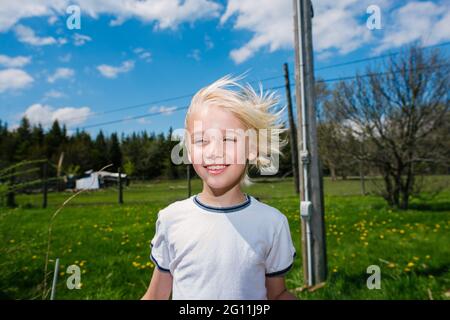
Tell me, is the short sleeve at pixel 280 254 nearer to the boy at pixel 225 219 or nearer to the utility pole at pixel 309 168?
the boy at pixel 225 219

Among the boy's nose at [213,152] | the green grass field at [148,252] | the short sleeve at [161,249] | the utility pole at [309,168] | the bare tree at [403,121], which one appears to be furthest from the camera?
the bare tree at [403,121]

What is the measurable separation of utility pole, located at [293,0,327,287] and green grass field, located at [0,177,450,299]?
9.5 inches

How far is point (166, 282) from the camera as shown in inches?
37.3

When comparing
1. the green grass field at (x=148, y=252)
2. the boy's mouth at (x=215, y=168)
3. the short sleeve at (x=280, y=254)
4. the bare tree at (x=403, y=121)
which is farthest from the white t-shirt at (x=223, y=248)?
the bare tree at (x=403, y=121)

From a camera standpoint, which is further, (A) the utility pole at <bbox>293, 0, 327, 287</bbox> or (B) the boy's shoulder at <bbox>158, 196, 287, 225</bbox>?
(A) the utility pole at <bbox>293, 0, 327, 287</bbox>

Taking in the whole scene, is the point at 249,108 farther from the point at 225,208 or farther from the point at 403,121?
the point at 403,121

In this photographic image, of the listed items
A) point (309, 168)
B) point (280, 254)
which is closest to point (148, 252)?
point (309, 168)

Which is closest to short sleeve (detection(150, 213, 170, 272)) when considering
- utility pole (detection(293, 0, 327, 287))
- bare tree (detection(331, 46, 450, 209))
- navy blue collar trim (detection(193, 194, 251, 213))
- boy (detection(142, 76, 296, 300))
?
boy (detection(142, 76, 296, 300))

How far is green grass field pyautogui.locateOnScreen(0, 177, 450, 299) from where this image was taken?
2.78m

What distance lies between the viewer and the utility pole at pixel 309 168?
2.90 metres

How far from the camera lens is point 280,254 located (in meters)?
0.91

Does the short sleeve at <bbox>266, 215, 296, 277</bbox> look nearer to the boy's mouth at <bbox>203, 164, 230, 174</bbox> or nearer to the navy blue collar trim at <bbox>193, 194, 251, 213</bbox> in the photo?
the navy blue collar trim at <bbox>193, 194, 251, 213</bbox>

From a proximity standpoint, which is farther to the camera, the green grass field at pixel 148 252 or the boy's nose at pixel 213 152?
the green grass field at pixel 148 252
